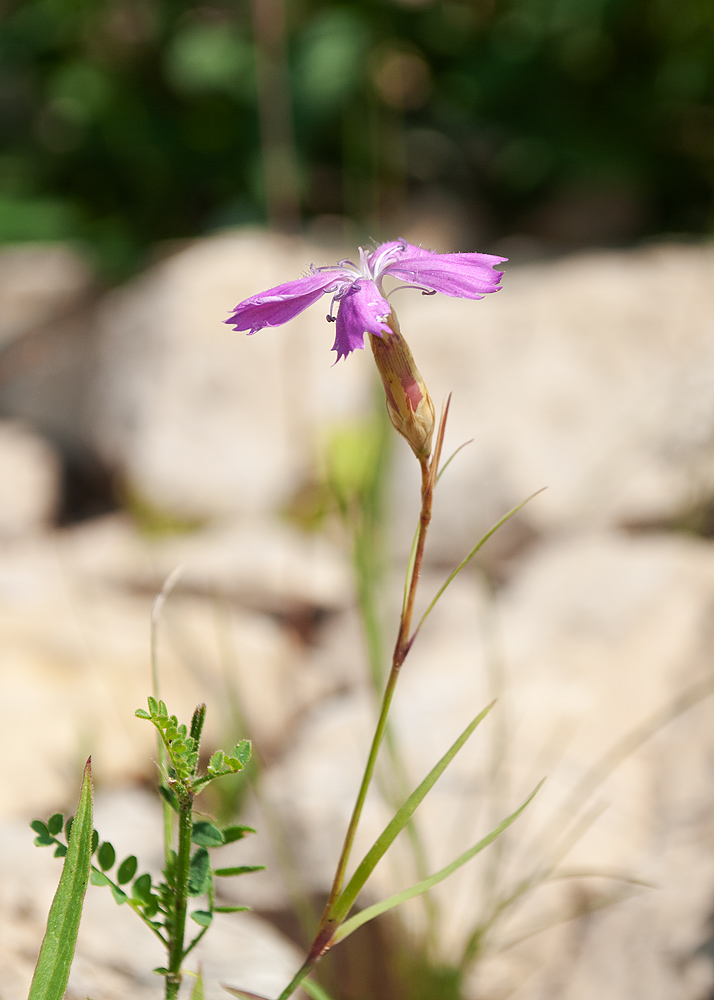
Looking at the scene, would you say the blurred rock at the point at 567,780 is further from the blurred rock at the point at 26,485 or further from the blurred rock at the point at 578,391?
the blurred rock at the point at 26,485


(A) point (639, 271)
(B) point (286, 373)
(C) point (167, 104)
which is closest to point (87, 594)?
(B) point (286, 373)

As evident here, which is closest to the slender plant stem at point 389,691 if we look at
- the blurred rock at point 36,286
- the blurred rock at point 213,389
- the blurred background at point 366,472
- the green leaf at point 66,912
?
the green leaf at point 66,912

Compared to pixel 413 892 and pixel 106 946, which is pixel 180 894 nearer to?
pixel 413 892

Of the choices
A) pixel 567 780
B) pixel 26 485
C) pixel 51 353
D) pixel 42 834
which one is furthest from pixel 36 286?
pixel 42 834

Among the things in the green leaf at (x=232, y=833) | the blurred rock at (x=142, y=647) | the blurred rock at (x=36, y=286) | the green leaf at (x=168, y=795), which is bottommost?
the green leaf at (x=232, y=833)

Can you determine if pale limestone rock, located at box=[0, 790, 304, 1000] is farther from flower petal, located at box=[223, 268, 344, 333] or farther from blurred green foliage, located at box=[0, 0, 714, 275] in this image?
blurred green foliage, located at box=[0, 0, 714, 275]

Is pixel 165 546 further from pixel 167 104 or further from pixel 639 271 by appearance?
pixel 167 104
